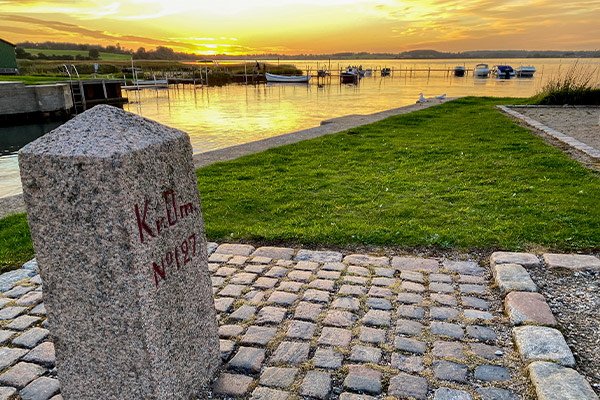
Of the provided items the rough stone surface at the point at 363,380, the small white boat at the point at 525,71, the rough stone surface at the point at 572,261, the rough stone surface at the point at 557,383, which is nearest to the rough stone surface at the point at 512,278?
the rough stone surface at the point at 572,261

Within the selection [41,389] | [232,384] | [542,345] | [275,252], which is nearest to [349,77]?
[275,252]

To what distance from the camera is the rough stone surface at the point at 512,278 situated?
364cm

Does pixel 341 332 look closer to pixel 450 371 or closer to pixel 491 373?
pixel 450 371

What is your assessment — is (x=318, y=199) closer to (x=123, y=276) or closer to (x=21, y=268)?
(x=21, y=268)

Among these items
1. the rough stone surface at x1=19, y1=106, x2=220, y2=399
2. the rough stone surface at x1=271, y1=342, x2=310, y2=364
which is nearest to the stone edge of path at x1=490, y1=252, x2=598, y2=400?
the rough stone surface at x1=271, y1=342, x2=310, y2=364

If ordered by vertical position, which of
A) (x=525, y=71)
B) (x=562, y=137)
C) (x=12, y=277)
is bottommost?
(x=12, y=277)

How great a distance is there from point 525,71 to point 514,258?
3447 inches

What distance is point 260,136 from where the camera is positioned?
16016mm

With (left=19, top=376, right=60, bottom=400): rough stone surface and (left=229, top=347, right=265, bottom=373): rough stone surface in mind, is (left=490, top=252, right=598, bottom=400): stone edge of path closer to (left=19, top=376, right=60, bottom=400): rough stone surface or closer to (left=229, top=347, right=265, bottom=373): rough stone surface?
(left=229, top=347, right=265, bottom=373): rough stone surface

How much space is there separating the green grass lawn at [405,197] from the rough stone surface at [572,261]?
288 mm

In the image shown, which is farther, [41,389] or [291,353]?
[291,353]

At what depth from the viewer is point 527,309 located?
3.33m

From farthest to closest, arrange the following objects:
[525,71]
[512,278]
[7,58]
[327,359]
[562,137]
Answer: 1. [525,71]
2. [7,58]
3. [562,137]
4. [512,278]
5. [327,359]

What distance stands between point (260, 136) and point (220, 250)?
11723mm
